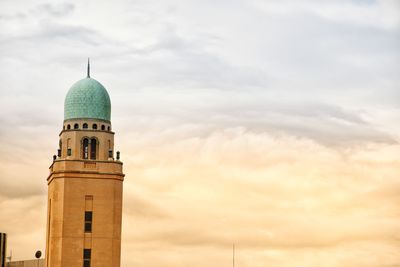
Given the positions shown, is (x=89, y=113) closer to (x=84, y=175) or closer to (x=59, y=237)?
(x=84, y=175)

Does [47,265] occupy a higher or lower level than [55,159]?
lower

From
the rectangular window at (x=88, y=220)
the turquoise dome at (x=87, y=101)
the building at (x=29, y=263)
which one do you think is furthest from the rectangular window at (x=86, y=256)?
the turquoise dome at (x=87, y=101)

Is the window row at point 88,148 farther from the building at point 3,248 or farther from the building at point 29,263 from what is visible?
the building at point 29,263

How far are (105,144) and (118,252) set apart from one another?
13406 millimetres

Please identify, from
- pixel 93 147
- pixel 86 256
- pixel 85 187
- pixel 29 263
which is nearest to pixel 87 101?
pixel 93 147

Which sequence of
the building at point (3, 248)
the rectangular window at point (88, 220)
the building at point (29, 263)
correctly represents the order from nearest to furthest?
the rectangular window at point (88, 220), the building at point (3, 248), the building at point (29, 263)

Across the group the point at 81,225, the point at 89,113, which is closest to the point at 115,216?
the point at 81,225

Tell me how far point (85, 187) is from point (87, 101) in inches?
418

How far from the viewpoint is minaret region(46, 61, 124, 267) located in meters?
124

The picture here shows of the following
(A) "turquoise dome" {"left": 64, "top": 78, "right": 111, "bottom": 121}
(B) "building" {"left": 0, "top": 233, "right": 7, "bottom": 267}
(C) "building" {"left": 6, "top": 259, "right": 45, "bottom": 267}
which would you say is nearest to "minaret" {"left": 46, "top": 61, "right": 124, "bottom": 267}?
(A) "turquoise dome" {"left": 64, "top": 78, "right": 111, "bottom": 121}

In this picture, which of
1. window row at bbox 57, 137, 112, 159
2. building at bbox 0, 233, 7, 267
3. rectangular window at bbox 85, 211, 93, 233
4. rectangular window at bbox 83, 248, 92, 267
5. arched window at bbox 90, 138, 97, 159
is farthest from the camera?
building at bbox 0, 233, 7, 267

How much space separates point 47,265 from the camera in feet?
414

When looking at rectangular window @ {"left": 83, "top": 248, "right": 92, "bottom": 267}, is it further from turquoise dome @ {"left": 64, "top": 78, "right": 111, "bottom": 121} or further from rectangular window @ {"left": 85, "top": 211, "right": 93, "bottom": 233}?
turquoise dome @ {"left": 64, "top": 78, "right": 111, "bottom": 121}

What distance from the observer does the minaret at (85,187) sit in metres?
124
